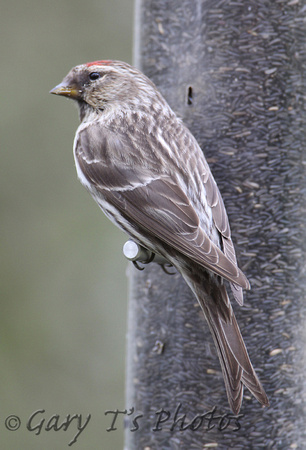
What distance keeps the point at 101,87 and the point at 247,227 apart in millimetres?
1119

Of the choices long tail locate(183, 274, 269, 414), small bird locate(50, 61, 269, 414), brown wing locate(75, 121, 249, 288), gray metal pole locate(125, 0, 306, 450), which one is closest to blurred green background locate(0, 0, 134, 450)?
gray metal pole locate(125, 0, 306, 450)

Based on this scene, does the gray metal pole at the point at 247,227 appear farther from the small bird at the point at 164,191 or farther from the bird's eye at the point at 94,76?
the bird's eye at the point at 94,76

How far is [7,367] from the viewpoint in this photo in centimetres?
850

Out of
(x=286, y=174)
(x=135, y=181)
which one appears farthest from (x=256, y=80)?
(x=135, y=181)

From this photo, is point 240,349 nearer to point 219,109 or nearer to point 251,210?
point 251,210

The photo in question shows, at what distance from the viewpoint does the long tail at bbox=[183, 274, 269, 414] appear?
4.06m

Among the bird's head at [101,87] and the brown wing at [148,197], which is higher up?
the bird's head at [101,87]

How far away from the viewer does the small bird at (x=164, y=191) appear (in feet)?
13.5

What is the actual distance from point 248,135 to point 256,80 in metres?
0.28

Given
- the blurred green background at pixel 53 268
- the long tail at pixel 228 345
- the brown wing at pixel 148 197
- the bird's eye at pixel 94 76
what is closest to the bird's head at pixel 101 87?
the bird's eye at pixel 94 76

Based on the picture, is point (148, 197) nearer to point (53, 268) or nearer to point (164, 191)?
point (164, 191)

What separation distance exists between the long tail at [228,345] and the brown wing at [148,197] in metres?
0.20

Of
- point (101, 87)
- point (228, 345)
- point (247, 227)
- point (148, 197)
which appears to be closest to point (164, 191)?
point (148, 197)

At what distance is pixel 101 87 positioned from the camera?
5066 mm
